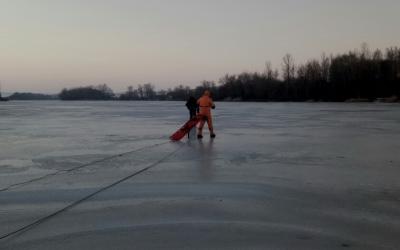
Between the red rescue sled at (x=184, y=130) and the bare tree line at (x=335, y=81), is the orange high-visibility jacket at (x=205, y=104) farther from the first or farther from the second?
the bare tree line at (x=335, y=81)

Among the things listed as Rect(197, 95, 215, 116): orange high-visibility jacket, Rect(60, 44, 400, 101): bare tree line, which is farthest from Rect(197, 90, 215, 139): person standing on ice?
Rect(60, 44, 400, 101): bare tree line

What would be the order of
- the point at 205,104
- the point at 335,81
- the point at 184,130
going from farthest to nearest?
the point at 335,81
the point at 205,104
the point at 184,130

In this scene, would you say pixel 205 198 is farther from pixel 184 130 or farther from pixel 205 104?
pixel 205 104

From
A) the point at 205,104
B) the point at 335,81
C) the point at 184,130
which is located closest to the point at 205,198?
the point at 184,130

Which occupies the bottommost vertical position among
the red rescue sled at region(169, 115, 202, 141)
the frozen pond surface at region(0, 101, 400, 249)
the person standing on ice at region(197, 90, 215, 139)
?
the frozen pond surface at region(0, 101, 400, 249)

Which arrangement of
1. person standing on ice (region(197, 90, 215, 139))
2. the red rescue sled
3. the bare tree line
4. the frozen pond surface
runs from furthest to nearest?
the bare tree line
person standing on ice (region(197, 90, 215, 139))
the red rescue sled
the frozen pond surface

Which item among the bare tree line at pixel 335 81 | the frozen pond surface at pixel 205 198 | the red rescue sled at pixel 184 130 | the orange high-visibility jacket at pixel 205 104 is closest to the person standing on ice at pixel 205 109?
the orange high-visibility jacket at pixel 205 104

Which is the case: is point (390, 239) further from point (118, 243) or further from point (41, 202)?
point (41, 202)

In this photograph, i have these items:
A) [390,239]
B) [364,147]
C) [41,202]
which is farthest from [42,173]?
[364,147]

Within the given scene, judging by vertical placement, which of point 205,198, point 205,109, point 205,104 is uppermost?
point 205,104

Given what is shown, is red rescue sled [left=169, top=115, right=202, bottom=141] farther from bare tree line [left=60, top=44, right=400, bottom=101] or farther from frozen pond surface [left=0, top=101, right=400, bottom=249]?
bare tree line [left=60, top=44, right=400, bottom=101]

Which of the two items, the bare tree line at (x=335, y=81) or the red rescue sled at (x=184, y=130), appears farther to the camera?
the bare tree line at (x=335, y=81)

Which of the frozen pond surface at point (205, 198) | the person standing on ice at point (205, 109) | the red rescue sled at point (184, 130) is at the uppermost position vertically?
the person standing on ice at point (205, 109)

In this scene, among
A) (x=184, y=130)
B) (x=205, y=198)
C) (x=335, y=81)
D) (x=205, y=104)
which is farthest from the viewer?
(x=335, y=81)
